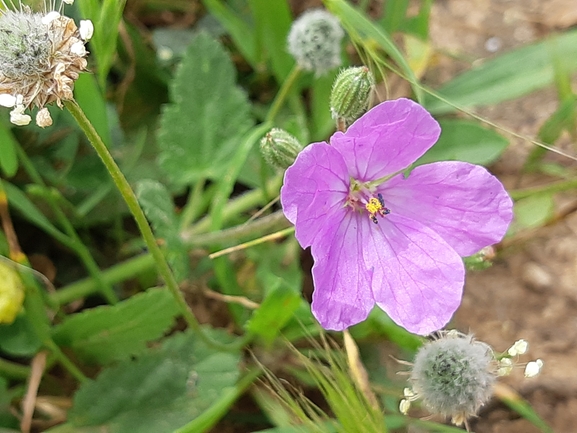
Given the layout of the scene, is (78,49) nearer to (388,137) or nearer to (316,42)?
(388,137)

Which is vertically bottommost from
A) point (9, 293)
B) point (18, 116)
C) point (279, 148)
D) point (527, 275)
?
point (527, 275)

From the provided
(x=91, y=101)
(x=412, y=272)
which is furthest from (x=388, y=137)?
(x=91, y=101)

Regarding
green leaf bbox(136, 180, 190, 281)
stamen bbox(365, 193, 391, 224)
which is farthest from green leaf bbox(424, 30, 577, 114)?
green leaf bbox(136, 180, 190, 281)

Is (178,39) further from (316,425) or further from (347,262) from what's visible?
(316,425)

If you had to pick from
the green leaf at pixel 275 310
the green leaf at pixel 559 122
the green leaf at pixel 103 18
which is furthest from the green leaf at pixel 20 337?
the green leaf at pixel 559 122

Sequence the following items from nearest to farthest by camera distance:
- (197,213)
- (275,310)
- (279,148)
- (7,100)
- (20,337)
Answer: (7,100) < (279,148) < (275,310) < (20,337) < (197,213)

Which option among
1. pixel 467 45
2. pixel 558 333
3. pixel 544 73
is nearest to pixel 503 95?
pixel 544 73

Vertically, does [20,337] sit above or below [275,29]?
below
